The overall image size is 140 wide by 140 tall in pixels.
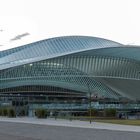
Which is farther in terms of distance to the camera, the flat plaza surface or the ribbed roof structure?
the ribbed roof structure

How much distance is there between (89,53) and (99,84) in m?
8.74

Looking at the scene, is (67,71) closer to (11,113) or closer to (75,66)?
(75,66)

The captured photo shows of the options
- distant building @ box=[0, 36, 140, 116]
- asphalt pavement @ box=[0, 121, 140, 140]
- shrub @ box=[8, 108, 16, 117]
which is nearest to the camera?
asphalt pavement @ box=[0, 121, 140, 140]

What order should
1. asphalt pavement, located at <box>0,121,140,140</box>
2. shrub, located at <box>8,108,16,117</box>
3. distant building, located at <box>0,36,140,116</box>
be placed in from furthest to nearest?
distant building, located at <box>0,36,140,116</box> → shrub, located at <box>8,108,16,117</box> → asphalt pavement, located at <box>0,121,140,140</box>

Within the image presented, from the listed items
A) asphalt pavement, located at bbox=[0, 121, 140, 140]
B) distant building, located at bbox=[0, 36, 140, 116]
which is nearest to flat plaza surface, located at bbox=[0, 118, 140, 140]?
asphalt pavement, located at bbox=[0, 121, 140, 140]

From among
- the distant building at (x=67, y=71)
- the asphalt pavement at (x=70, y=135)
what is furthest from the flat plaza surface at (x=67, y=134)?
the distant building at (x=67, y=71)

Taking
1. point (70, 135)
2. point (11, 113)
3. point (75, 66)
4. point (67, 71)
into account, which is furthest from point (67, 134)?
point (75, 66)

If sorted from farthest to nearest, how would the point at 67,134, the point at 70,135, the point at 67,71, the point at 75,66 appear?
the point at 75,66 < the point at 67,71 < the point at 67,134 < the point at 70,135

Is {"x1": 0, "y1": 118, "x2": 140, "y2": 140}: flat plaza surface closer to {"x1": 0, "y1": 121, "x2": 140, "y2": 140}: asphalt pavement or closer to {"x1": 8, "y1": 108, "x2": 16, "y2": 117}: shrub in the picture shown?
{"x1": 0, "y1": 121, "x2": 140, "y2": 140}: asphalt pavement

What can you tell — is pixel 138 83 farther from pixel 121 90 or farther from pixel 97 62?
pixel 97 62

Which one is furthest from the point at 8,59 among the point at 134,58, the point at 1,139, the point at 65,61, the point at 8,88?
the point at 1,139

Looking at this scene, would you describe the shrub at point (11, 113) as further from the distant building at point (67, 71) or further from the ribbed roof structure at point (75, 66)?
the ribbed roof structure at point (75, 66)

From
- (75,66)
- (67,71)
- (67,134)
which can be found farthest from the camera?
(75,66)

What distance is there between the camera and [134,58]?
8944 centimetres
